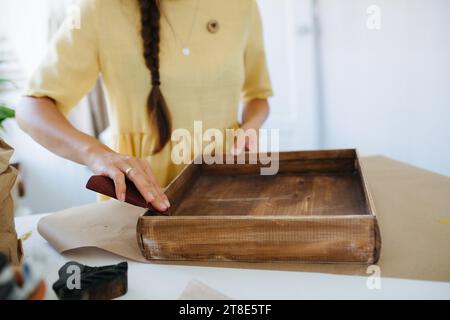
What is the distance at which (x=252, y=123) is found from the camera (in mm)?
1257

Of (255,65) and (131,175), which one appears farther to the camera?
(255,65)

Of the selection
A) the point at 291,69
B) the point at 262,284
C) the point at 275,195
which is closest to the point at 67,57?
the point at 275,195

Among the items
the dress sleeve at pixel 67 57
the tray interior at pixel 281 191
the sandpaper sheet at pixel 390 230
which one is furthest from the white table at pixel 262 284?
the dress sleeve at pixel 67 57

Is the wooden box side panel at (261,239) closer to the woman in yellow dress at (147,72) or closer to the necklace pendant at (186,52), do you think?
the woman in yellow dress at (147,72)

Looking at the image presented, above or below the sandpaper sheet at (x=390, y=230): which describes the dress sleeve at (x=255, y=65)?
above

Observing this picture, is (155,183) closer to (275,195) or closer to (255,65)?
(275,195)

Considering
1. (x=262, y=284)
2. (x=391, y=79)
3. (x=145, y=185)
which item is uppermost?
(x=391, y=79)

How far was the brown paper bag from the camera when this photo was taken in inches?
26.3

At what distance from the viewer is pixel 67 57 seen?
1021mm

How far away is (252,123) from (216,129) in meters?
0.12

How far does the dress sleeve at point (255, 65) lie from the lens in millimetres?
1237

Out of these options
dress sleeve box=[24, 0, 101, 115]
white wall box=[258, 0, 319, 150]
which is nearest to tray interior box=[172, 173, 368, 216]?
dress sleeve box=[24, 0, 101, 115]

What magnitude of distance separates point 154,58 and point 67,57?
7.5 inches

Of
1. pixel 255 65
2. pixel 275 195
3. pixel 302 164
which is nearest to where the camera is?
pixel 275 195
